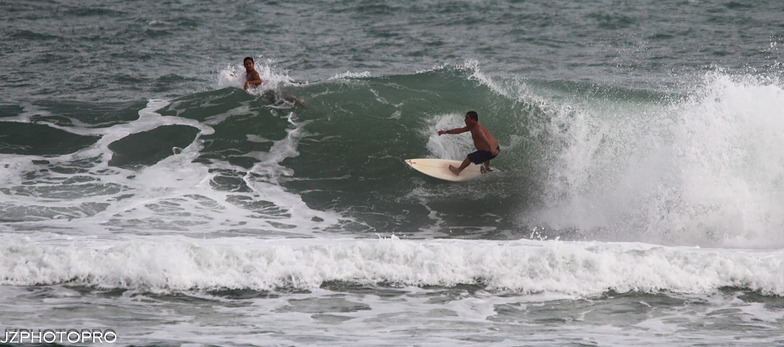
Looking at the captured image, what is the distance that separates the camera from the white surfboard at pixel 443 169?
11438 mm

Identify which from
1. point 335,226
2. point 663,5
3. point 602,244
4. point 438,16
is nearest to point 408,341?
point 602,244

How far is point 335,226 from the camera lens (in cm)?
997

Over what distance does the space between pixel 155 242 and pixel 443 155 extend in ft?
17.7

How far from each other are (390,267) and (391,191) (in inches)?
147

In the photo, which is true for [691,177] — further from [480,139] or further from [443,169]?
[443,169]

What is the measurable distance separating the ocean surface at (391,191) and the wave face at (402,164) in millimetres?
46

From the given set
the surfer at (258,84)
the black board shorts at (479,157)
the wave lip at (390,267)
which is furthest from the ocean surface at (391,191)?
the black board shorts at (479,157)

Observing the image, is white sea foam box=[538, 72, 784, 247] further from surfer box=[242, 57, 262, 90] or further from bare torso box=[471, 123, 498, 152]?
surfer box=[242, 57, 262, 90]

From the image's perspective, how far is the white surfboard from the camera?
11438mm

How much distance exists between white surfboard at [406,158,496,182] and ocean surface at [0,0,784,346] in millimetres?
122

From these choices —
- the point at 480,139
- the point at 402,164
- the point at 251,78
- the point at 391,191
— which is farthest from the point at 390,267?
the point at 251,78

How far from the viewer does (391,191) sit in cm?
1144

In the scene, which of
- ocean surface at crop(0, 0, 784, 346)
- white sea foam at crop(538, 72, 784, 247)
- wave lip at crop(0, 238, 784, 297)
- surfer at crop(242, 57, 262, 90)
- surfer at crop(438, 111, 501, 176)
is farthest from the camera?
surfer at crop(242, 57, 262, 90)

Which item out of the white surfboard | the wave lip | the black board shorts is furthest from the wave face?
the wave lip
